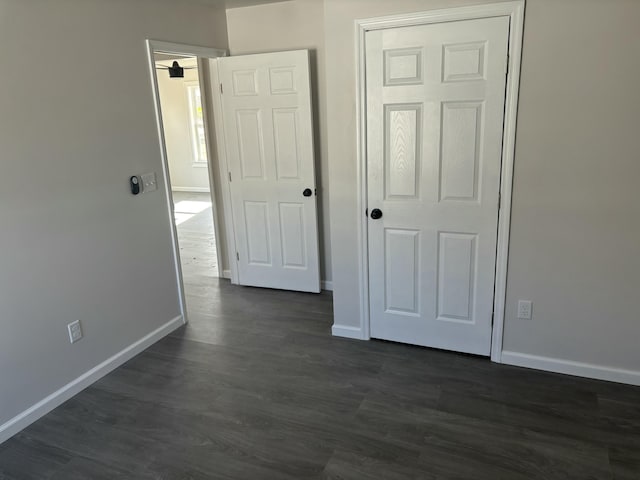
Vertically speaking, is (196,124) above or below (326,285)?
above

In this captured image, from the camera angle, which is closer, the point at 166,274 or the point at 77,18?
the point at 77,18

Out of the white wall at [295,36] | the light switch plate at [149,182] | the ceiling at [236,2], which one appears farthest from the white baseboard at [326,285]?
the ceiling at [236,2]

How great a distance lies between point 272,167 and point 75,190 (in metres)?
1.70

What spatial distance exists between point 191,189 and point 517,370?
317 inches

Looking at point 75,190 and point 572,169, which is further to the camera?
point 75,190

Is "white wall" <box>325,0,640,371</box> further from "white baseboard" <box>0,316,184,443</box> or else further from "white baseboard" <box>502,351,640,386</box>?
"white baseboard" <box>0,316,184,443</box>

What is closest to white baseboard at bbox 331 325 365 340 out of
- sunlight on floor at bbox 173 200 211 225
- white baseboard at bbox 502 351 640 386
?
white baseboard at bbox 502 351 640 386

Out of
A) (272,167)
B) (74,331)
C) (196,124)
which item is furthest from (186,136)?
(74,331)

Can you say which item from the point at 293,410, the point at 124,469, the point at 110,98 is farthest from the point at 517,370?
the point at 110,98

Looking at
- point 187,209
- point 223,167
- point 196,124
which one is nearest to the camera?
point 223,167

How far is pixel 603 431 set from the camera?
7.57 ft

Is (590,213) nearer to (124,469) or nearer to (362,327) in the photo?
(362,327)

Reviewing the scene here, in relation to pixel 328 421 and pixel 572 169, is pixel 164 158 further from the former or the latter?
pixel 572 169

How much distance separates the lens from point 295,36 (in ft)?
12.5
